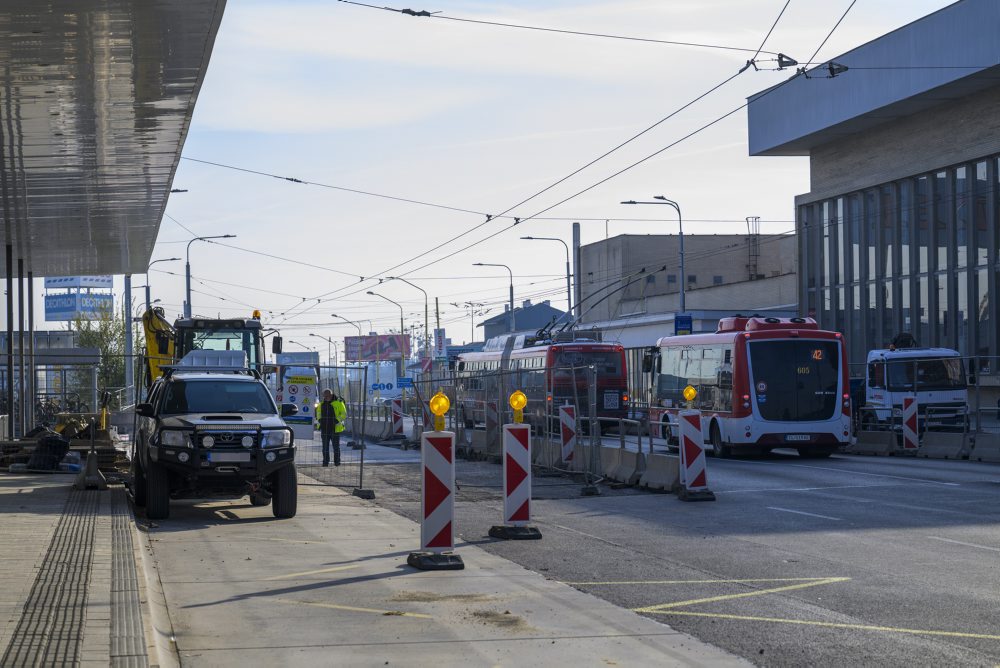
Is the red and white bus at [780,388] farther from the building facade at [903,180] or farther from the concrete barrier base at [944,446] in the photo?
the building facade at [903,180]

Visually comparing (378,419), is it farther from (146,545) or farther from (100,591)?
(100,591)

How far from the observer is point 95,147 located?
17422 mm

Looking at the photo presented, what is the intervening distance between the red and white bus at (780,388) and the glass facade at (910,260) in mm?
13828

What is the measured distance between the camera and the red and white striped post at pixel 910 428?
2857 cm

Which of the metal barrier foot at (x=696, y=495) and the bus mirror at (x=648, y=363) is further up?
the bus mirror at (x=648, y=363)

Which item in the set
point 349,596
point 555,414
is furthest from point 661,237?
point 349,596

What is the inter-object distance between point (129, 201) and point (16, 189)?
2036 mm

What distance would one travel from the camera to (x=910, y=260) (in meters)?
47.9

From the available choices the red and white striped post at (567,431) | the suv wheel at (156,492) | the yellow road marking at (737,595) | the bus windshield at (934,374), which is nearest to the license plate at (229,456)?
the suv wheel at (156,492)

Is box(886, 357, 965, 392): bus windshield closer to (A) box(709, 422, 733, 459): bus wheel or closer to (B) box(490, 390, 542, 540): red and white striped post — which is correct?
(A) box(709, 422, 733, 459): bus wheel

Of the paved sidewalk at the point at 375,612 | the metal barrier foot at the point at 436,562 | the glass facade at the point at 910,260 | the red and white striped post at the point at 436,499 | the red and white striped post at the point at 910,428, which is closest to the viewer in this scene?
the paved sidewalk at the point at 375,612

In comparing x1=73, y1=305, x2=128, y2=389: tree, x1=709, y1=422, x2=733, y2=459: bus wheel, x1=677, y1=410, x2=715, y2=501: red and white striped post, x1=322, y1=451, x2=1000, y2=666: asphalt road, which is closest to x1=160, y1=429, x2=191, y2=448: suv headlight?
x1=322, y1=451, x2=1000, y2=666: asphalt road

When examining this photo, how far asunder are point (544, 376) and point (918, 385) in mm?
14909

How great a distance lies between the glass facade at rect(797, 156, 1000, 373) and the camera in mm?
43531
